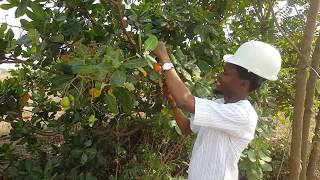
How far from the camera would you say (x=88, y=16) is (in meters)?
2.77

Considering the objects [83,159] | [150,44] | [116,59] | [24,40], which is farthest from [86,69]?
[83,159]

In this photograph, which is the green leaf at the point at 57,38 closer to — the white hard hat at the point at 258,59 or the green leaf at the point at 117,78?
the green leaf at the point at 117,78

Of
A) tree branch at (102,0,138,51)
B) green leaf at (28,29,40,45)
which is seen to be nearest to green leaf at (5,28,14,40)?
green leaf at (28,29,40,45)

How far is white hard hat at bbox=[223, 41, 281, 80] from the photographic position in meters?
1.97

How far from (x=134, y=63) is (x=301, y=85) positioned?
62.8 inches

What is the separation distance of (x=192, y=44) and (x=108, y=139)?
1.01 m

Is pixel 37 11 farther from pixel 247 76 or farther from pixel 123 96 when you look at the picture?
pixel 247 76

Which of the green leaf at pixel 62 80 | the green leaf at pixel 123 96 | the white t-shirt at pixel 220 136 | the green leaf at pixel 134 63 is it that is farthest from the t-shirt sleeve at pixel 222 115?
the green leaf at pixel 62 80

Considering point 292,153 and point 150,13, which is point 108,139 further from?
point 292,153

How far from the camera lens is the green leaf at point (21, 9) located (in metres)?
2.25

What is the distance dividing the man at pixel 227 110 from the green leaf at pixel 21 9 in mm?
763

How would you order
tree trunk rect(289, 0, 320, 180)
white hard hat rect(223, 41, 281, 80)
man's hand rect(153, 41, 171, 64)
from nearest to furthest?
white hard hat rect(223, 41, 281, 80) → man's hand rect(153, 41, 171, 64) → tree trunk rect(289, 0, 320, 180)

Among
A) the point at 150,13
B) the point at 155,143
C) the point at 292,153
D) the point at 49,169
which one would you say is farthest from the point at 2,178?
the point at 292,153

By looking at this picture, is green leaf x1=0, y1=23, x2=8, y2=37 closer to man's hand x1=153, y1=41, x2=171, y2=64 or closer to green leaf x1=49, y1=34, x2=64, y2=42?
green leaf x1=49, y1=34, x2=64, y2=42
